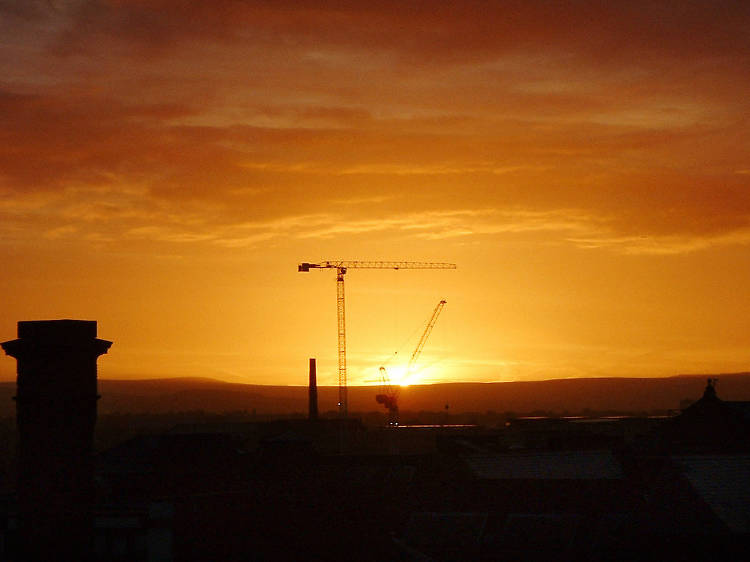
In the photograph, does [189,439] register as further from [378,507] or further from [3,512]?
[3,512]

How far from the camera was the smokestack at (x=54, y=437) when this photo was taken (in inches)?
1231

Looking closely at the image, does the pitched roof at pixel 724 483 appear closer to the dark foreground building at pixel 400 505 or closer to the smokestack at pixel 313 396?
the dark foreground building at pixel 400 505

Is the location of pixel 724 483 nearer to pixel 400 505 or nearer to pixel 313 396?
pixel 400 505

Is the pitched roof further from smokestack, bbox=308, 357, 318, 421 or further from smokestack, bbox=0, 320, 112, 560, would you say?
smokestack, bbox=308, 357, 318, 421

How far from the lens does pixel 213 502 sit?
4484 cm

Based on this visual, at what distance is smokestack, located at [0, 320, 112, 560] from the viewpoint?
1231 inches

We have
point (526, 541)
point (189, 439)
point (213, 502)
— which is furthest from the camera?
point (189, 439)

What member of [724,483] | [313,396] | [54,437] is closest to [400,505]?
[724,483]

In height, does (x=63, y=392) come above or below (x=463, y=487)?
above

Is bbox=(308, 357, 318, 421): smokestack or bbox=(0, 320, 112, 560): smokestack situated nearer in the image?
bbox=(0, 320, 112, 560): smokestack

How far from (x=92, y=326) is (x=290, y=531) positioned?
52.8 ft

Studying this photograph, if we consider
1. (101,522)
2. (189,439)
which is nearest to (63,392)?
(101,522)

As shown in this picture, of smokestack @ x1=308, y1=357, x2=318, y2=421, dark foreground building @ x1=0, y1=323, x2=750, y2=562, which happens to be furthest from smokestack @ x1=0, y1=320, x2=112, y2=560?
smokestack @ x1=308, y1=357, x2=318, y2=421

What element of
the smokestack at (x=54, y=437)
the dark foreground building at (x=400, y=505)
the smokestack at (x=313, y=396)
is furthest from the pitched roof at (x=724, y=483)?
the smokestack at (x=313, y=396)
